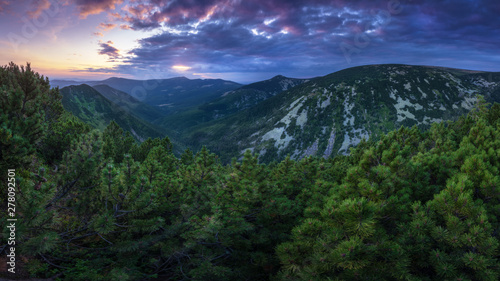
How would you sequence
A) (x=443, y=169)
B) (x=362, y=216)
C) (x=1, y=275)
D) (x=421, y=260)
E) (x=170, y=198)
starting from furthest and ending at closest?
(x=170, y=198), (x=443, y=169), (x=1, y=275), (x=421, y=260), (x=362, y=216)

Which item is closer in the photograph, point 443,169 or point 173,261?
point 443,169

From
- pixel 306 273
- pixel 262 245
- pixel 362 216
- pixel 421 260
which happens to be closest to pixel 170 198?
pixel 262 245

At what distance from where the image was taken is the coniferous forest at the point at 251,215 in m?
6.98

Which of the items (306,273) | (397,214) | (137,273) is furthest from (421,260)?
(137,273)

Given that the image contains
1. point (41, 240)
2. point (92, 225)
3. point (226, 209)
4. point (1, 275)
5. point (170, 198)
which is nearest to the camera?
point (41, 240)

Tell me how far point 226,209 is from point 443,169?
10908 millimetres

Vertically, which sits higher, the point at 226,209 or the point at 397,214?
the point at 397,214

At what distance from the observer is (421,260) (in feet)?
24.5

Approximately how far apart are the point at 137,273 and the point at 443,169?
580 inches

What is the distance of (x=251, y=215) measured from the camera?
13047 millimetres

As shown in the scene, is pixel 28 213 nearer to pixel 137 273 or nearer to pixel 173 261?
pixel 137 273

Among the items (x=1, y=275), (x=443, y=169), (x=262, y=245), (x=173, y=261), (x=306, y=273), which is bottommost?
(x=173, y=261)

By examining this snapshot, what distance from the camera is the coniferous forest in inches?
275

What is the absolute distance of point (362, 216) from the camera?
267 inches
